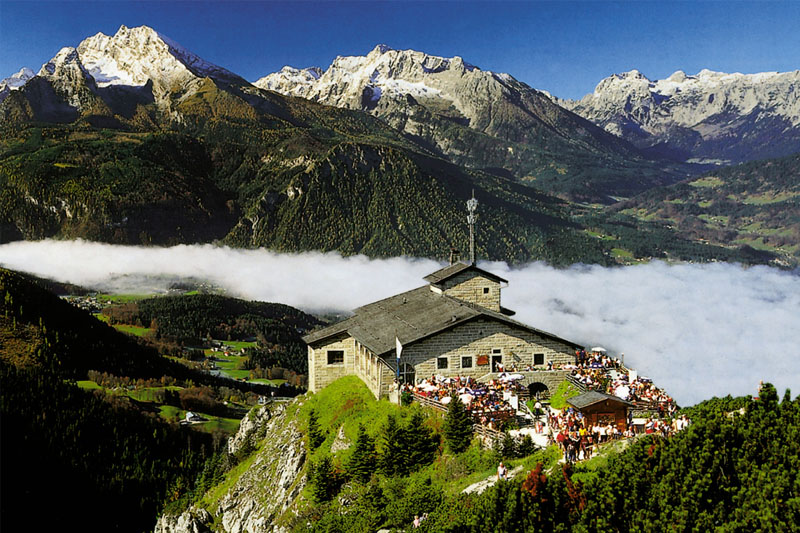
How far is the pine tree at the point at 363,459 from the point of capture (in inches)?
2061

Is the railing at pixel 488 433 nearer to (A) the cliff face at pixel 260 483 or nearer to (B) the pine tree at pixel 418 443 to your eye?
(B) the pine tree at pixel 418 443

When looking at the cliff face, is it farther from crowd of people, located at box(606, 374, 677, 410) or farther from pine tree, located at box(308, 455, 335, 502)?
crowd of people, located at box(606, 374, 677, 410)

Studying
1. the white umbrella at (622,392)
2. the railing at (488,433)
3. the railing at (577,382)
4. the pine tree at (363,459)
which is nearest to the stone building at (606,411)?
the railing at (488,433)

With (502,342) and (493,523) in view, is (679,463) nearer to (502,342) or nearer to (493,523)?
(493,523)

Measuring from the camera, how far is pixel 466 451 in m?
46.7

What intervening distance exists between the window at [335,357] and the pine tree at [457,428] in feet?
99.3

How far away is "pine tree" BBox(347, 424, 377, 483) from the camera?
5234cm

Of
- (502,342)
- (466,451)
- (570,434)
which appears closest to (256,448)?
(502,342)

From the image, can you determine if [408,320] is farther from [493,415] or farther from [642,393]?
[642,393]

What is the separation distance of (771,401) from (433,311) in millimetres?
36780

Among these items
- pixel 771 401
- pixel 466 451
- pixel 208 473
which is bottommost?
pixel 208 473

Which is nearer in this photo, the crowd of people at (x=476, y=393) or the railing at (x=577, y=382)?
the crowd of people at (x=476, y=393)

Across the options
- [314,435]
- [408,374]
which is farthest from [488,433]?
[314,435]

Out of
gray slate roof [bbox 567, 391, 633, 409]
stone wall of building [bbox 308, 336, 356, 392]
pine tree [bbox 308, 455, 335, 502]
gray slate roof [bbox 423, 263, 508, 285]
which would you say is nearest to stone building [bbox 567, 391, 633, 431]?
gray slate roof [bbox 567, 391, 633, 409]
